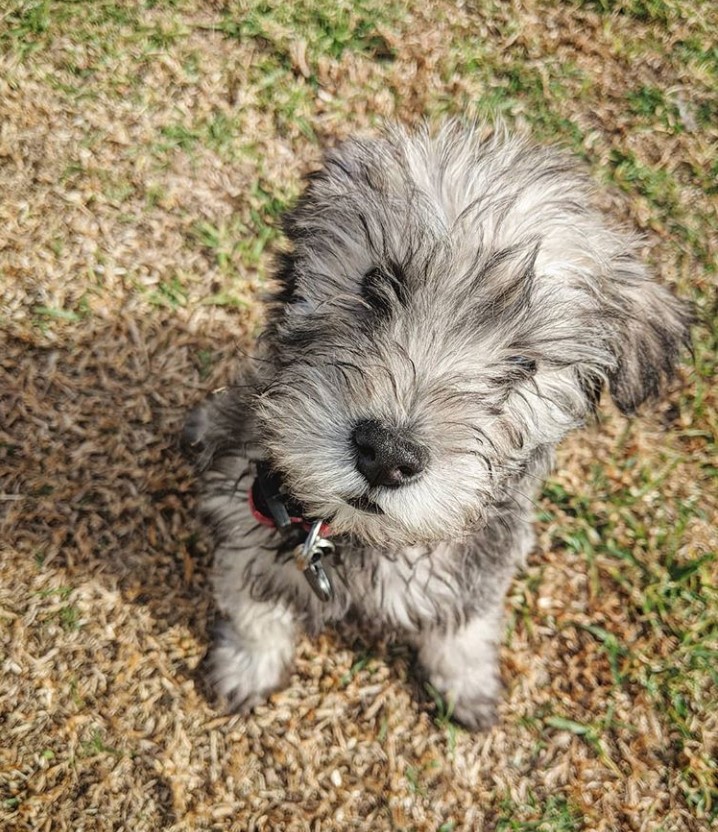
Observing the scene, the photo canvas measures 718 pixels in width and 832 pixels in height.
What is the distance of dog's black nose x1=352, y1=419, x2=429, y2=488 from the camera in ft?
6.76

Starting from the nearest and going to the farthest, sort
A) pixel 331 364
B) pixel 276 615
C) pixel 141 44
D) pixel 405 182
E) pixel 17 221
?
pixel 331 364 → pixel 405 182 → pixel 276 615 → pixel 17 221 → pixel 141 44

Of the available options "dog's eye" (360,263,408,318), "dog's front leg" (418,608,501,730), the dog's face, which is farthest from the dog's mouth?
"dog's front leg" (418,608,501,730)

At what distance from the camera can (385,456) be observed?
2.06 metres

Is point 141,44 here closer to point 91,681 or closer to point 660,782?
point 91,681

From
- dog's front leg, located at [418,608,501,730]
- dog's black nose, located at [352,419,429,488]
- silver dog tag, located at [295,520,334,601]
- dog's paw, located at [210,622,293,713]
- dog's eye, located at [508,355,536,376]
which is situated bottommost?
dog's paw, located at [210,622,293,713]

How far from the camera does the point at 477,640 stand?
3.58 meters

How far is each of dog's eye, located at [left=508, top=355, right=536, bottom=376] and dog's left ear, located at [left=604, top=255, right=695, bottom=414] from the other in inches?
15.3

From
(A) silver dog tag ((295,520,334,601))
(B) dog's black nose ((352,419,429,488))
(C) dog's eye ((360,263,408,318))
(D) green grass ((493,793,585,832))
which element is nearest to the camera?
(B) dog's black nose ((352,419,429,488))

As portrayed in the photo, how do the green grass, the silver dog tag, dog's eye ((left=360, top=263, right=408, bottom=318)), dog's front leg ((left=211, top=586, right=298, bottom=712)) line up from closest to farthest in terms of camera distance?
dog's eye ((left=360, top=263, right=408, bottom=318))
the silver dog tag
dog's front leg ((left=211, top=586, right=298, bottom=712))
the green grass

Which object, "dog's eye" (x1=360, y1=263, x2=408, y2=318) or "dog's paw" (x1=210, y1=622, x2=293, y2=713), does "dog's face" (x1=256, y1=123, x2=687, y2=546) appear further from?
"dog's paw" (x1=210, y1=622, x2=293, y2=713)

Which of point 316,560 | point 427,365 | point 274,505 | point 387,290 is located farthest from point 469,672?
point 387,290

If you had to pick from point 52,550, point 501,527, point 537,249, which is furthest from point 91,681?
point 537,249

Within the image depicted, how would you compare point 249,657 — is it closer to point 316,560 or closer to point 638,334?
point 316,560

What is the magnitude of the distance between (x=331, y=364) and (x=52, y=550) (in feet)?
6.70
